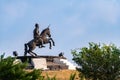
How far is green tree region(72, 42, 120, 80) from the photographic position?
53375 mm

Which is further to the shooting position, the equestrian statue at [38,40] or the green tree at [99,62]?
the equestrian statue at [38,40]

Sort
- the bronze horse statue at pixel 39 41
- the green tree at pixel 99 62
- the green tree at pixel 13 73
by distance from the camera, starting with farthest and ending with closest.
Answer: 1. the bronze horse statue at pixel 39 41
2. the green tree at pixel 99 62
3. the green tree at pixel 13 73

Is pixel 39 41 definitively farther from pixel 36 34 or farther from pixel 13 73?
pixel 13 73

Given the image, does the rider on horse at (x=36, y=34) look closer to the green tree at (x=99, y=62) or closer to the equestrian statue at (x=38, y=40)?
the equestrian statue at (x=38, y=40)

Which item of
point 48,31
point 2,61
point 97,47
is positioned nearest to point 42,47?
point 48,31

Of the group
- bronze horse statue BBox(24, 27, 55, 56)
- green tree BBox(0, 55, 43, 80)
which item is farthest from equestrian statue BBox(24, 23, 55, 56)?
green tree BBox(0, 55, 43, 80)

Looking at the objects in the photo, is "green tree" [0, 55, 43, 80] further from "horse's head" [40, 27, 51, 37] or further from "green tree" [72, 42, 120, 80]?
"horse's head" [40, 27, 51, 37]

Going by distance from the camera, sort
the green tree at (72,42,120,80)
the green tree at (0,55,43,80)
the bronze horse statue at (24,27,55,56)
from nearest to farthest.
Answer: the green tree at (0,55,43,80)
the green tree at (72,42,120,80)
the bronze horse statue at (24,27,55,56)

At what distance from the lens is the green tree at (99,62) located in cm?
5338

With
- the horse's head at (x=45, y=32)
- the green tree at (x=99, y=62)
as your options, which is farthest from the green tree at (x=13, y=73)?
the horse's head at (x=45, y=32)

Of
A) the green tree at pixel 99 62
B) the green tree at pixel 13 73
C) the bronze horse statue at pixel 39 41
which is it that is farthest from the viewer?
the bronze horse statue at pixel 39 41

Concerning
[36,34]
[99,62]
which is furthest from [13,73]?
[36,34]

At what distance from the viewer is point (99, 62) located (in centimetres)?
5359

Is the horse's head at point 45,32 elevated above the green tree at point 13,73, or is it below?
above
